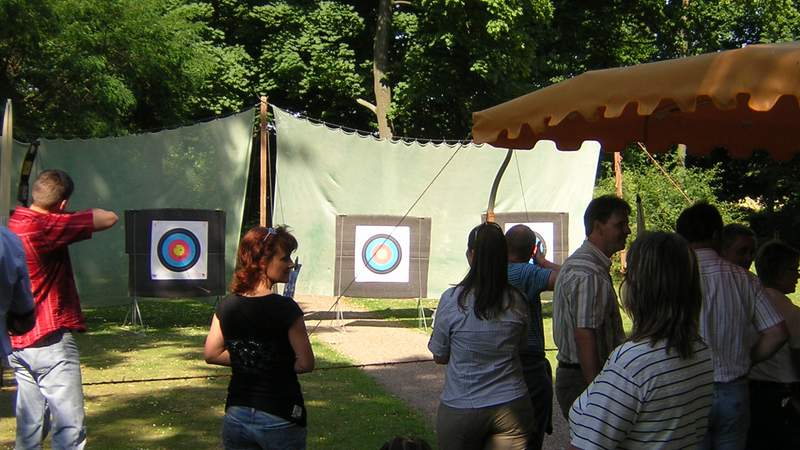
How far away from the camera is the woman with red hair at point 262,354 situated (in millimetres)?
2918

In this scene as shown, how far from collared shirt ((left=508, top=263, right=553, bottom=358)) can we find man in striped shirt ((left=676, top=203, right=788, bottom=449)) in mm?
761

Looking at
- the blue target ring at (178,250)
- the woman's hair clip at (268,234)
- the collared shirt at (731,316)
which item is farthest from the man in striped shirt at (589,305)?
the blue target ring at (178,250)

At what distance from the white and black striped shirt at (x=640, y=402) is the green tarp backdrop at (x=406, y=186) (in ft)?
26.9

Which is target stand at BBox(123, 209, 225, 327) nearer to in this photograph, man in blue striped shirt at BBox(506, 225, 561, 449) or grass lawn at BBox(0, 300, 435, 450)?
grass lawn at BBox(0, 300, 435, 450)

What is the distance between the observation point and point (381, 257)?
10.3 meters

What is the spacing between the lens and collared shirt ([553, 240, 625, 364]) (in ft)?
10.5

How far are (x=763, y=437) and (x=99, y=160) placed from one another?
8.17 m

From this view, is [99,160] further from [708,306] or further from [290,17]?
[290,17]

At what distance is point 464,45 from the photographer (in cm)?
1880

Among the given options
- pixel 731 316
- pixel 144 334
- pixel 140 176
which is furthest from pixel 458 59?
pixel 731 316

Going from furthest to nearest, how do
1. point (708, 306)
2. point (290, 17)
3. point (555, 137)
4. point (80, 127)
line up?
point (290, 17) < point (80, 127) < point (555, 137) < point (708, 306)

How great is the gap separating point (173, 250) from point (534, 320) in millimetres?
6847

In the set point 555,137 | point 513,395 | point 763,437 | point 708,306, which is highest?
point 555,137

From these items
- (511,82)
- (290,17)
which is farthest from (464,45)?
(290,17)
